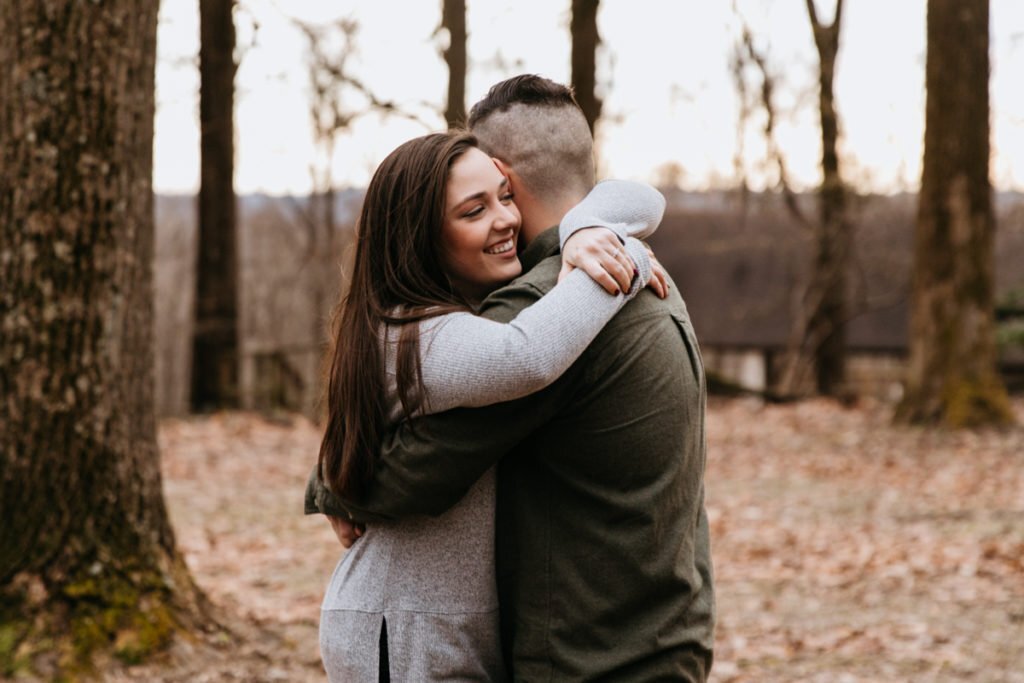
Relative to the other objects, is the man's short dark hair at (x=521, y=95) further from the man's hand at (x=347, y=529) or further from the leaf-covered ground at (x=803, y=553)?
the leaf-covered ground at (x=803, y=553)

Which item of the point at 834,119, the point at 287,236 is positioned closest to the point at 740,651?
the point at 834,119

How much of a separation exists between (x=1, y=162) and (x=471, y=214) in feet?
8.13

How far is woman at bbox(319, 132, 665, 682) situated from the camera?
7.46 feet

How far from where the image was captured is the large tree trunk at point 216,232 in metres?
15.3

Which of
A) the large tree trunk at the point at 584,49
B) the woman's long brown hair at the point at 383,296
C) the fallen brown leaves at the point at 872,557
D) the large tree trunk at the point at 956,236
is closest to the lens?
the woman's long brown hair at the point at 383,296

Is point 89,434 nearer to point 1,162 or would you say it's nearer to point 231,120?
point 1,162

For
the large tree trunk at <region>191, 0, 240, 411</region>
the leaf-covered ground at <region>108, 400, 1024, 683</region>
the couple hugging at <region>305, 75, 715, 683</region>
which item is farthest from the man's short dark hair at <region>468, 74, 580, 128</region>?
the large tree trunk at <region>191, 0, 240, 411</region>

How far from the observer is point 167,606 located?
180 inches

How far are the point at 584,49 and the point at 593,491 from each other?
12254 millimetres

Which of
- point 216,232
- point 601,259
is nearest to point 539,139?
point 601,259

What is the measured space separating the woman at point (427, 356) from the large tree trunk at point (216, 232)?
1362 cm

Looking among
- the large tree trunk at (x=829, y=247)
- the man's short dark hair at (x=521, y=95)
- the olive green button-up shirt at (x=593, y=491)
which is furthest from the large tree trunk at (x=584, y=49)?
the olive green button-up shirt at (x=593, y=491)

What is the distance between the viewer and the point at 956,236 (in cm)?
1250

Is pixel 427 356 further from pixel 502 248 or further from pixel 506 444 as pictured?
pixel 502 248
